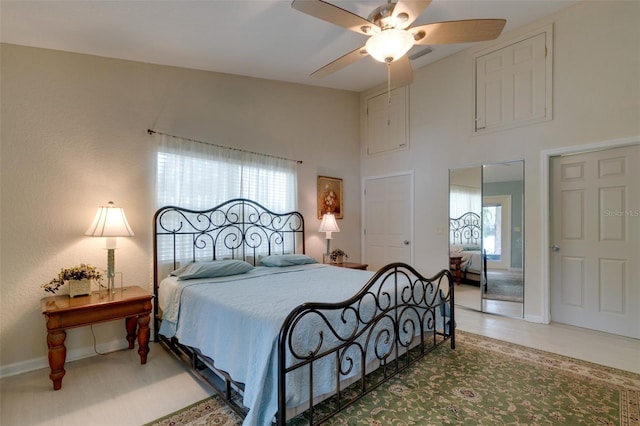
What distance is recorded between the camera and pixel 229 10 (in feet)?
8.18

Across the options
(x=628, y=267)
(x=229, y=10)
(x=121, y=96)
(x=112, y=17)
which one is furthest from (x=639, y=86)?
(x=121, y=96)

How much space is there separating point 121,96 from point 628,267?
5520 millimetres

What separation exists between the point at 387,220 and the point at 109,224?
154 inches

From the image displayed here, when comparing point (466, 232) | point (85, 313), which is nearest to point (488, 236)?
point (466, 232)

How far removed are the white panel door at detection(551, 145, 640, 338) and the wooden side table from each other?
4.49 metres

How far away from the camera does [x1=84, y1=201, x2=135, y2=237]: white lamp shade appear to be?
2613 millimetres

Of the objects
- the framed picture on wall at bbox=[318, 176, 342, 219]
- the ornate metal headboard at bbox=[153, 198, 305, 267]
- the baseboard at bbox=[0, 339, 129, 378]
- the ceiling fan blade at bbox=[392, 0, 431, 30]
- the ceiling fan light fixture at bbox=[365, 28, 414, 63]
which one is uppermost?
the ceiling fan blade at bbox=[392, 0, 431, 30]

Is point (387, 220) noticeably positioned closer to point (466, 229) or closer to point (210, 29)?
point (466, 229)

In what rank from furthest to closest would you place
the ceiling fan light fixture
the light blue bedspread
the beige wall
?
the beige wall < the ceiling fan light fixture < the light blue bedspread

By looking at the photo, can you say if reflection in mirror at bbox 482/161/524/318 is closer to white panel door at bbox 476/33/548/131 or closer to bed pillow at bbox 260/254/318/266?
white panel door at bbox 476/33/548/131

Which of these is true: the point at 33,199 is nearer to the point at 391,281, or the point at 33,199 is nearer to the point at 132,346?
the point at 132,346

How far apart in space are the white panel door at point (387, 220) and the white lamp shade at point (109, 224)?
3.74 metres

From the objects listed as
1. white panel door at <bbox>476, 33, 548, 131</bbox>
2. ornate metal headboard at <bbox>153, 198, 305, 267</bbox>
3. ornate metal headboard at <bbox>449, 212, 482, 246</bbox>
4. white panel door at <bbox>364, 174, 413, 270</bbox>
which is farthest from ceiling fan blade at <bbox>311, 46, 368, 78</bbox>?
ornate metal headboard at <bbox>449, 212, 482, 246</bbox>

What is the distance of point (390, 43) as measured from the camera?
198 cm
